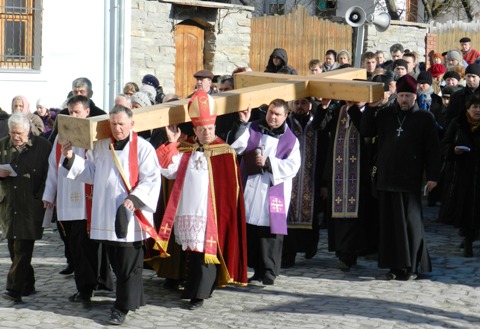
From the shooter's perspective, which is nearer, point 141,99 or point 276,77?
point 276,77

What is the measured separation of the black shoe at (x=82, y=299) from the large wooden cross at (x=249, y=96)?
1.36 meters

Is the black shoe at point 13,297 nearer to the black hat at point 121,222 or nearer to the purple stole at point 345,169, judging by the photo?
the black hat at point 121,222

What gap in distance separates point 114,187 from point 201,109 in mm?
949

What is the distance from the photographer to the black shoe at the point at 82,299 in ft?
29.6

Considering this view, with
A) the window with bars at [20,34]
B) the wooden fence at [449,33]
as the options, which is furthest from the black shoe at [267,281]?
the wooden fence at [449,33]

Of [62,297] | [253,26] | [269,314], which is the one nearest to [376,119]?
[269,314]

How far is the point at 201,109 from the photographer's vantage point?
8867 mm

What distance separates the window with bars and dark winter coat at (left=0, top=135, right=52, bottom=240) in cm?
906

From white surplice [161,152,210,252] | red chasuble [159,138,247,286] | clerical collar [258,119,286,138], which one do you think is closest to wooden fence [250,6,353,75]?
clerical collar [258,119,286,138]

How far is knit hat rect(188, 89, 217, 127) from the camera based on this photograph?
349 inches

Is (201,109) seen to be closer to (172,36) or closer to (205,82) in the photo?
(205,82)

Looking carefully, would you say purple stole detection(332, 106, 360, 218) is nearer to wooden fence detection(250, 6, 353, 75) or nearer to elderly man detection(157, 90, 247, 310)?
elderly man detection(157, 90, 247, 310)

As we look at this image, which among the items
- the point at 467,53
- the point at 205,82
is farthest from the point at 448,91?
the point at 467,53

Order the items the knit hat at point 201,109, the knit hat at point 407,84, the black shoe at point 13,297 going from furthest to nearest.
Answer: the knit hat at point 407,84 → the black shoe at point 13,297 → the knit hat at point 201,109
